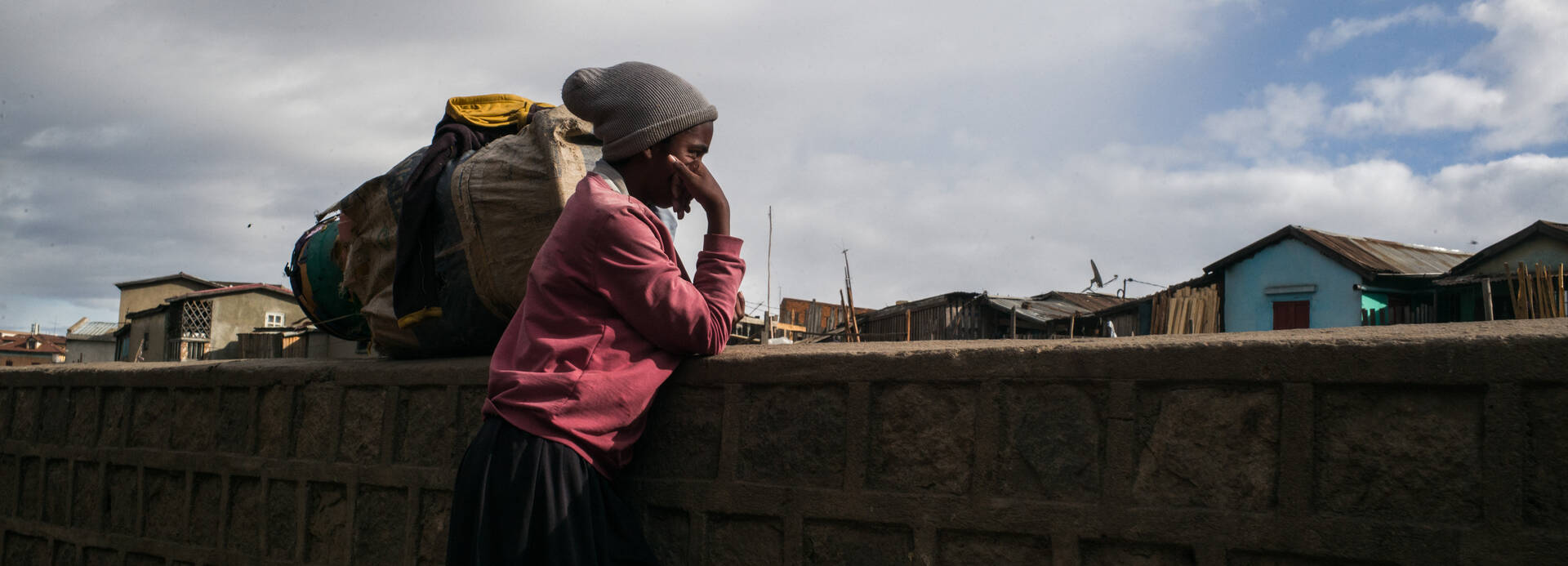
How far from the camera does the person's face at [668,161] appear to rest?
221 cm

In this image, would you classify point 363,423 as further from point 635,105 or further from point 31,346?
point 31,346

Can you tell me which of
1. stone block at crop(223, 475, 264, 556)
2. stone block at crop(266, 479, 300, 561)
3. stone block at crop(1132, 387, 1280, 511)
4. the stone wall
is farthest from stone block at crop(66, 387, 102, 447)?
stone block at crop(1132, 387, 1280, 511)

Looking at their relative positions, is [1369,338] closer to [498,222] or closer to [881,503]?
[881,503]

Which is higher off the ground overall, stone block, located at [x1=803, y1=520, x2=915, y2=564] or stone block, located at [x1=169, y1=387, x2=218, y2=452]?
stone block, located at [x1=169, y1=387, x2=218, y2=452]

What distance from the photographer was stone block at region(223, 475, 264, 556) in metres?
3.26

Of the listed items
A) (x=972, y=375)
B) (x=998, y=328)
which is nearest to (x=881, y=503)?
(x=972, y=375)

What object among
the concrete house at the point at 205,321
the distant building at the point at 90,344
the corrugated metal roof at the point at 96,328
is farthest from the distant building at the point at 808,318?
the corrugated metal roof at the point at 96,328

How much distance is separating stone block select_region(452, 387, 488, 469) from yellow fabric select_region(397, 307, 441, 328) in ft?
1.07

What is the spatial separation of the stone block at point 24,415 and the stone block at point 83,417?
0.33 meters

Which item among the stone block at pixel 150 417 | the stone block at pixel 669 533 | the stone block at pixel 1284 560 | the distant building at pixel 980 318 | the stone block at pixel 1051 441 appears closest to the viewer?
the stone block at pixel 1284 560

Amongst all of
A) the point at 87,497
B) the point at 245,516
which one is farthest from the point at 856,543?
the point at 87,497

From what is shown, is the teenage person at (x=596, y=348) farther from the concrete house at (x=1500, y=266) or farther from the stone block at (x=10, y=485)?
the concrete house at (x=1500, y=266)

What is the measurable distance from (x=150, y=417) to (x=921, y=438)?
3147mm

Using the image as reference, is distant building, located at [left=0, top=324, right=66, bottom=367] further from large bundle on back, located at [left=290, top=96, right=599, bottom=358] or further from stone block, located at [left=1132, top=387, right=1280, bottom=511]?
Answer: stone block, located at [left=1132, top=387, right=1280, bottom=511]
